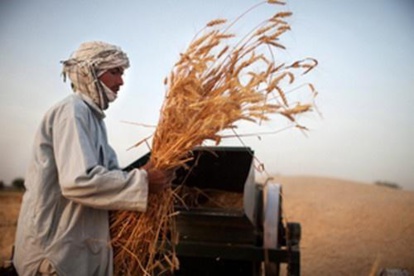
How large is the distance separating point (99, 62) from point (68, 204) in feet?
2.64

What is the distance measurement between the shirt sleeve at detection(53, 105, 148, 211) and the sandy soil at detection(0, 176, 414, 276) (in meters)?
3.27

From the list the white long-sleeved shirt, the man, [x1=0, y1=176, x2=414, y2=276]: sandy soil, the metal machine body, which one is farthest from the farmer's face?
[x1=0, y1=176, x2=414, y2=276]: sandy soil

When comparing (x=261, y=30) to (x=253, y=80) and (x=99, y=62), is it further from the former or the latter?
(x=99, y=62)

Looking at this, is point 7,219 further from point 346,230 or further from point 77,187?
point 77,187

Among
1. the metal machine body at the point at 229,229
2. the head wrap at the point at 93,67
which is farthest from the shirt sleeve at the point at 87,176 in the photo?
the metal machine body at the point at 229,229

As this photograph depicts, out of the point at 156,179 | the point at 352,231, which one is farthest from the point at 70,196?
the point at 352,231

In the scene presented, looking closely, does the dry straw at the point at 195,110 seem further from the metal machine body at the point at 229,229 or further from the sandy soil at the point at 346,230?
the sandy soil at the point at 346,230

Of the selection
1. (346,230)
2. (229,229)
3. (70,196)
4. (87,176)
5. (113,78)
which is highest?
(113,78)

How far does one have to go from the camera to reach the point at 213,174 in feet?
14.8

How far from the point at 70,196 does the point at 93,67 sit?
29.3 inches

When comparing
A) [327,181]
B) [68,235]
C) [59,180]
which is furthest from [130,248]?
[327,181]

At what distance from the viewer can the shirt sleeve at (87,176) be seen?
7.72 feet

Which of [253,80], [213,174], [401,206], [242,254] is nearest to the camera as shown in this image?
[253,80]

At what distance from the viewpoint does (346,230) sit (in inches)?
453
